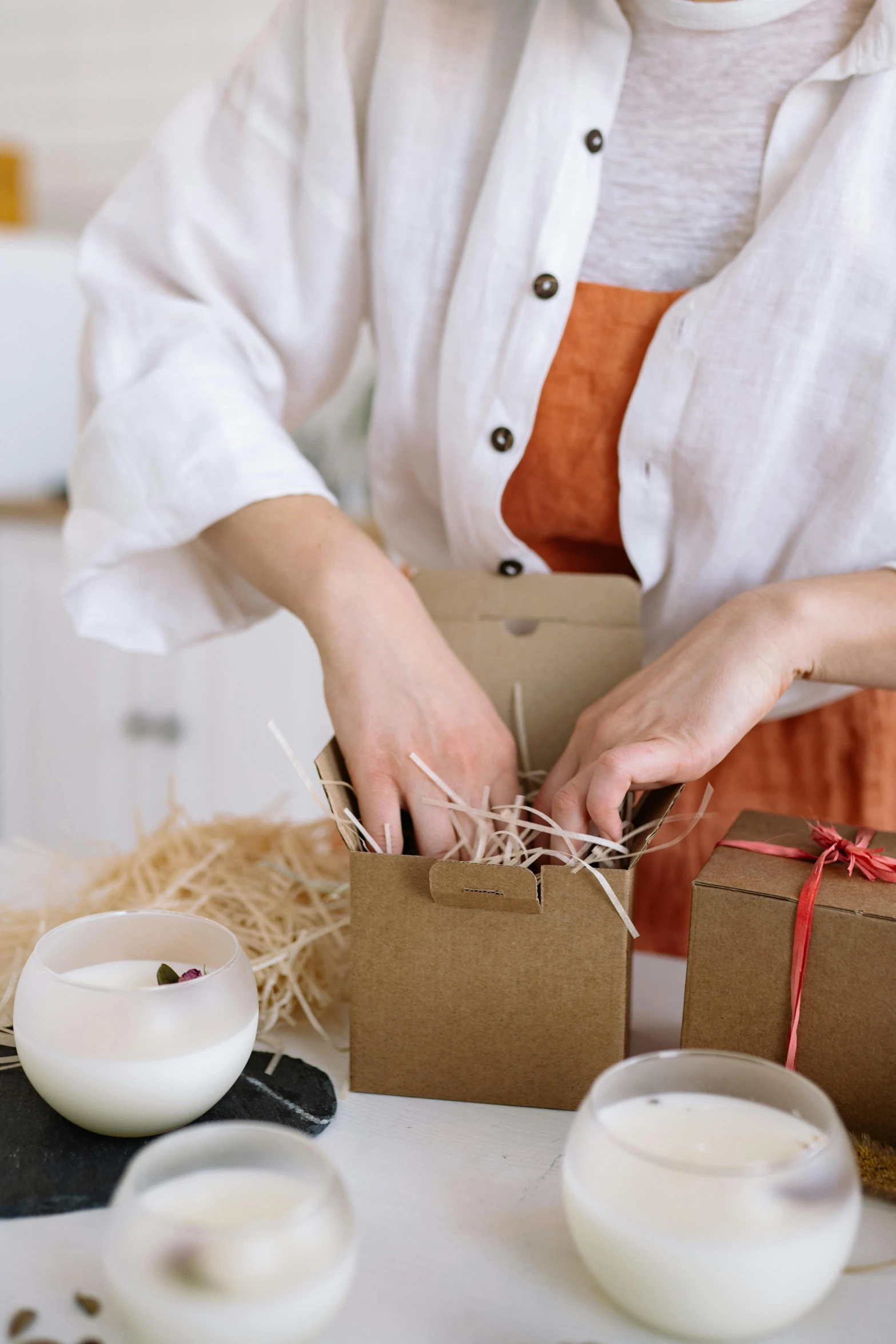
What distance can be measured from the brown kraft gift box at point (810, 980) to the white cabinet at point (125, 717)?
165 cm

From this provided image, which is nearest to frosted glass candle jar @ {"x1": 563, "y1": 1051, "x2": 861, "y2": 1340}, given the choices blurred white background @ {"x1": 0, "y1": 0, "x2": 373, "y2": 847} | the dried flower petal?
the dried flower petal

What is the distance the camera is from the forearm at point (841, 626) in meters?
0.70

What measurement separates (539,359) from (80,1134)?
1.87 feet

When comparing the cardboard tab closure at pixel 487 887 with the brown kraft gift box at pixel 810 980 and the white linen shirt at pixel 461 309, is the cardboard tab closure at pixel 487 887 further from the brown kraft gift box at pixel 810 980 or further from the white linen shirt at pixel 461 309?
the white linen shirt at pixel 461 309

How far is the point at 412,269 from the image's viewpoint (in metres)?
0.87

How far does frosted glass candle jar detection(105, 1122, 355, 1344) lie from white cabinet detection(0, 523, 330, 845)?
1770 millimetres

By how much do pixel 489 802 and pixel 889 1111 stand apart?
0.28 metres

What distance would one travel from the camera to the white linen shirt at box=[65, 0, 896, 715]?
76 cm

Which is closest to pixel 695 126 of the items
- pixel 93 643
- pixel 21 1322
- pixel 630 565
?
pixel 630 565

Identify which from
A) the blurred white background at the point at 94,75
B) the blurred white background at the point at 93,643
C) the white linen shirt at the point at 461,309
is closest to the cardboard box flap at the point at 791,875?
the white linen shirt at the point at 461,309

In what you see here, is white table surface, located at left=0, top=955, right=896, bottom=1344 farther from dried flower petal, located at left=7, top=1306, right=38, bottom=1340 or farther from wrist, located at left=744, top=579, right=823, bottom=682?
wrist, located at left=744, top=579, right=823, bottom=682

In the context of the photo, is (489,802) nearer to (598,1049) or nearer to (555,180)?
(598,1049)

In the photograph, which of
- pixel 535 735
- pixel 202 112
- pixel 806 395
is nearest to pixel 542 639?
pixel 535 735

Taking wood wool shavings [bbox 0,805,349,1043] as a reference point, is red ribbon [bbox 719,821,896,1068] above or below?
above
